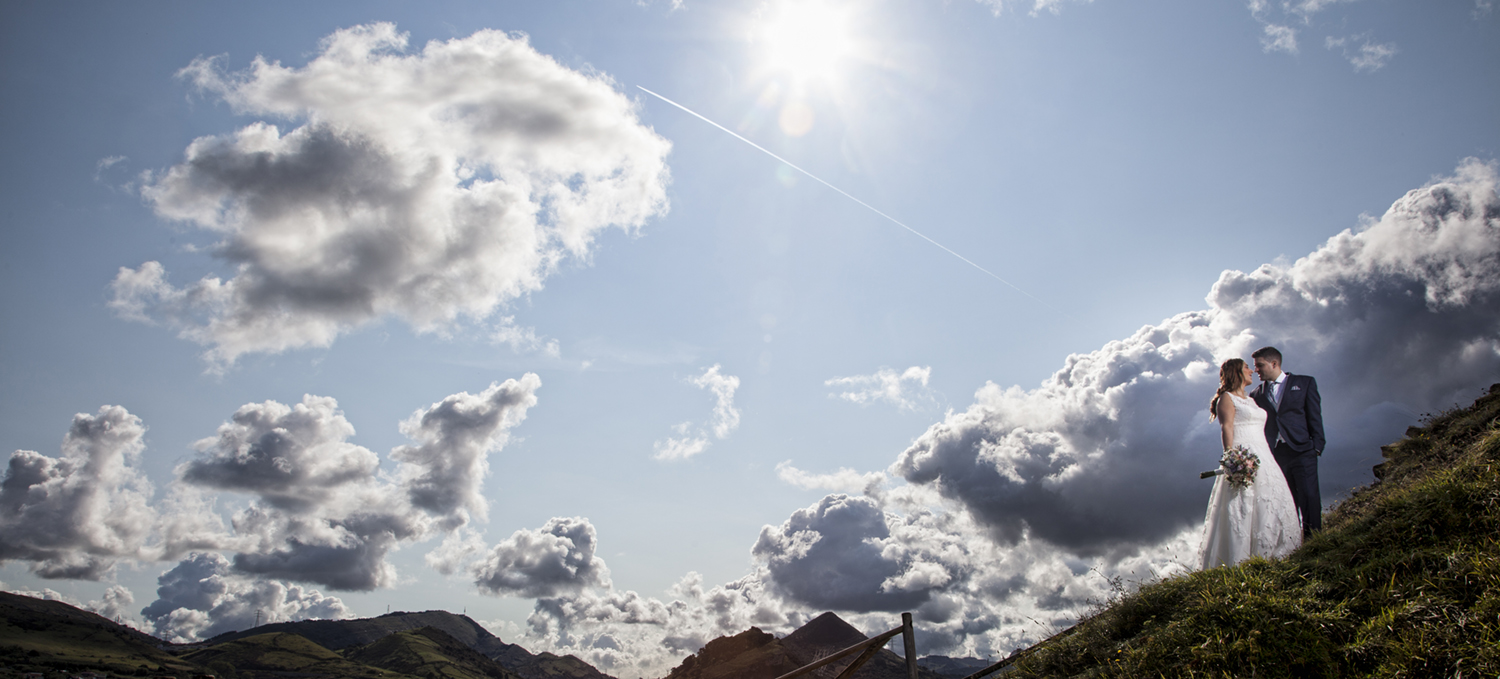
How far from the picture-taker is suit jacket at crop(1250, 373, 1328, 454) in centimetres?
984

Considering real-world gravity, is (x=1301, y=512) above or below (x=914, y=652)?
above

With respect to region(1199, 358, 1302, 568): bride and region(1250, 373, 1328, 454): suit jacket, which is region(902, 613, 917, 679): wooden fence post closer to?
region(1199, 358, 1302, 568): bride

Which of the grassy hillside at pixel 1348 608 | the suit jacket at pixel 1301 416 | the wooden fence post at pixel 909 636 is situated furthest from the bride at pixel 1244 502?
the wooden fence post at pixel 909 636

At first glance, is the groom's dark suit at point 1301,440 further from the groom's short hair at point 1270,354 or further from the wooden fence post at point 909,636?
the wooden fence post at point 909,636

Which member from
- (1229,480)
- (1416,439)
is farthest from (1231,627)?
(1416,439)

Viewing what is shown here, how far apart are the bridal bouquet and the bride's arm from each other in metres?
0.14

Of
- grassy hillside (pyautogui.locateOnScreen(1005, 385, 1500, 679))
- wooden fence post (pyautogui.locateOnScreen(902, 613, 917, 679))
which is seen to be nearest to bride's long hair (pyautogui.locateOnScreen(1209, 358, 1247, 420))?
grassy hillside (pyautogui.locateOnScreen(1005, 385, 1500, 679))

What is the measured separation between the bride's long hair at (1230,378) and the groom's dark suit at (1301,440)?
22.8 inches

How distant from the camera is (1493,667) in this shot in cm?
511

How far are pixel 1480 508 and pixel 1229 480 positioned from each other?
3.13 metres

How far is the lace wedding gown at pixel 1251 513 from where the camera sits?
9.36 metres

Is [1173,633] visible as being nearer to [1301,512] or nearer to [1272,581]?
[1272,581]

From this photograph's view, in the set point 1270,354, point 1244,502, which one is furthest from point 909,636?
point 1270,354

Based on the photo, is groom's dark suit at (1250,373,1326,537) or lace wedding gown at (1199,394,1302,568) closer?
lace wedding gown at (1199,394,1302,568)
